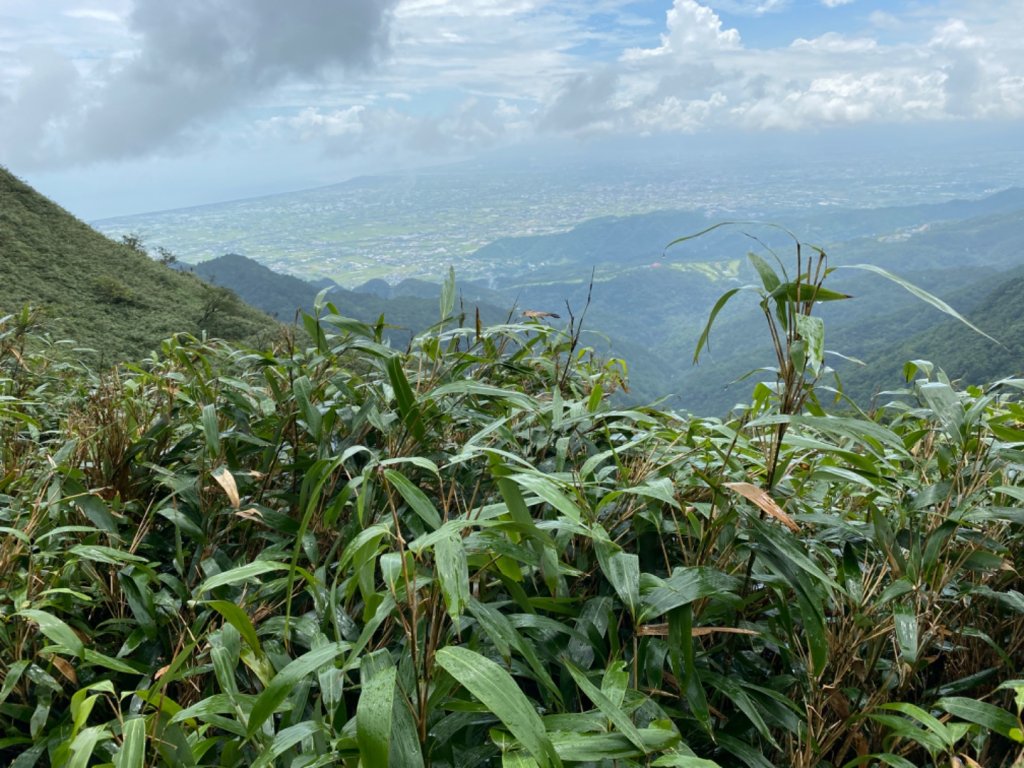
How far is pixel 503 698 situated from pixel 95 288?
73.7ft

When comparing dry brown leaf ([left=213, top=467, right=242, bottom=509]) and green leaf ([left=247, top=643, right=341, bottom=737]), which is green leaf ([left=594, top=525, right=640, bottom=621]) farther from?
dry brown leaf ([left=213, top=467, right=242, bottom=509])

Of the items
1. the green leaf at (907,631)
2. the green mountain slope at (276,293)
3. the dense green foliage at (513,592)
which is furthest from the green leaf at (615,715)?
the green mountain slope at (276,293)

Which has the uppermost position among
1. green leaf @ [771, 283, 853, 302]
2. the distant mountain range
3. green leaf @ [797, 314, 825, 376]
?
green leaf @ [771, 283, 853, 302]

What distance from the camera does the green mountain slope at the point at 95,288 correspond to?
655 inches

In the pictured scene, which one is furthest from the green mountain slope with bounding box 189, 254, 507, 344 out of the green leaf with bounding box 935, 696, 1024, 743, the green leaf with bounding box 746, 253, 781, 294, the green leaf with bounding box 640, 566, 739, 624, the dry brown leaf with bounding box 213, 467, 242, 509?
the green leaf with bounding box 935, 696, 1024, 743

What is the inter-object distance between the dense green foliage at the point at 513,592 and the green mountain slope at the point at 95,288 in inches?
611

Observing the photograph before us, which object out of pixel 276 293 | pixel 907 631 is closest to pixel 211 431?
pixel 907 631

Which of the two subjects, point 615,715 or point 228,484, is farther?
point 228,484

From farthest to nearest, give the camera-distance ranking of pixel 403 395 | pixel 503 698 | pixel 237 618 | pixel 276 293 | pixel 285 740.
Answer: pixel 276 293 → pixel 403 395 → pixel 237 618 → pixel 285 740 → pixel 503 698

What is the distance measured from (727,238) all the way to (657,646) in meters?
201

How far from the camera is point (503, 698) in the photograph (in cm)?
62

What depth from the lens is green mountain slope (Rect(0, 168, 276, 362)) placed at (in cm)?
1664

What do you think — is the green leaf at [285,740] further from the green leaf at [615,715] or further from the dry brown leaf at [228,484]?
the dry brown leaf at [228,484]

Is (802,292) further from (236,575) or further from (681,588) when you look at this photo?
(236,575)
